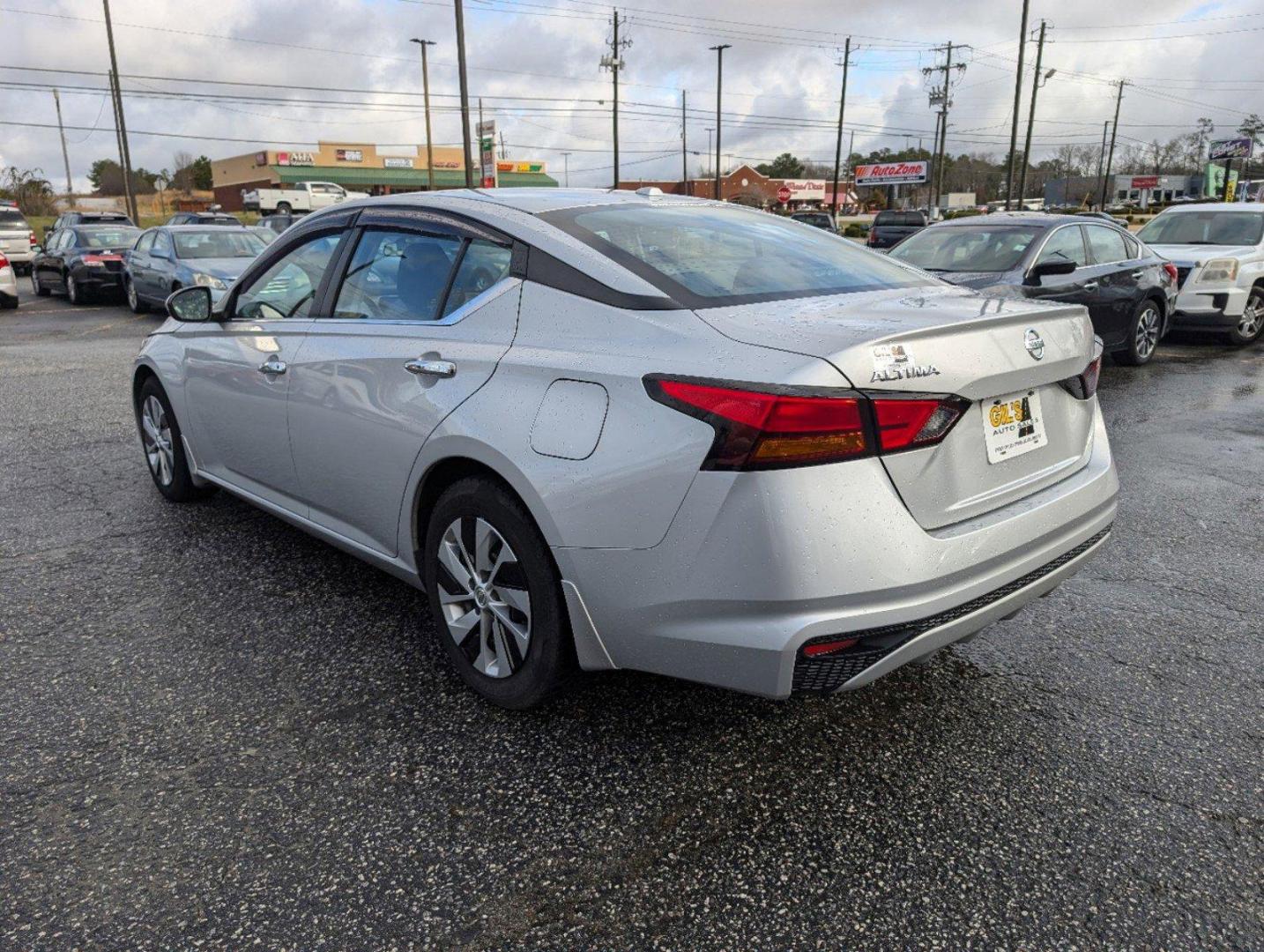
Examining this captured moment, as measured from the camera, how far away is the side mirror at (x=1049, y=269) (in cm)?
791

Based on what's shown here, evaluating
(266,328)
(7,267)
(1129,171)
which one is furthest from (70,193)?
(1129,171)

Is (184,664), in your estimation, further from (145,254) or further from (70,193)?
(70,193)

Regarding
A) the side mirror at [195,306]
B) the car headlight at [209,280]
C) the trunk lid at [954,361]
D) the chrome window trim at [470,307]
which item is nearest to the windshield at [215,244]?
the car headlight at [209,280]

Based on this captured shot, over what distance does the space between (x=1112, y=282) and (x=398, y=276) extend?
813 cm

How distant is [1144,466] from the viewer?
603 centimetres

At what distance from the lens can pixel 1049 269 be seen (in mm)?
7941

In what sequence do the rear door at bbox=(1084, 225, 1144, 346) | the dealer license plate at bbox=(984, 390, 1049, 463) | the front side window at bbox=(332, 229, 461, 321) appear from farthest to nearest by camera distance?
the rear door at bbox=(1084, 225, 1144, 346)
the front side window at bbox=(332, 229, 461, 321)
the dealer license plate at bbox=(984, 390, 1049, 463)

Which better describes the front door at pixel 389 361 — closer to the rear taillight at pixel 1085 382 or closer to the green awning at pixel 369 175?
the rear taillight at pixel 1085 382

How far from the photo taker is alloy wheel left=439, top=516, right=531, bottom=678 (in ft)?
9.20

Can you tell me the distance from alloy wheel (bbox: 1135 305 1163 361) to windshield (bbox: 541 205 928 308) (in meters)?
7.63

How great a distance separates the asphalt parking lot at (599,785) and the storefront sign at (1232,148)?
237 ft

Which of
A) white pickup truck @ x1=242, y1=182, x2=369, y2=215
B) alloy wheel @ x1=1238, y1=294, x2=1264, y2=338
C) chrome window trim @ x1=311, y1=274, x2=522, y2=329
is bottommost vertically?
alloy wheel @ x1=1238, y1=294, x2=1264, y2=338

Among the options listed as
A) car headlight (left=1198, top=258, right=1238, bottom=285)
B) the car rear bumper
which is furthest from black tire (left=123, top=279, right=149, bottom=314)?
the car rear bumper

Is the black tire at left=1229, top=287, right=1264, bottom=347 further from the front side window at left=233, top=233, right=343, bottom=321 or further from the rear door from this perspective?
the front side window at left=233, top=233, right=343, bottom=321
